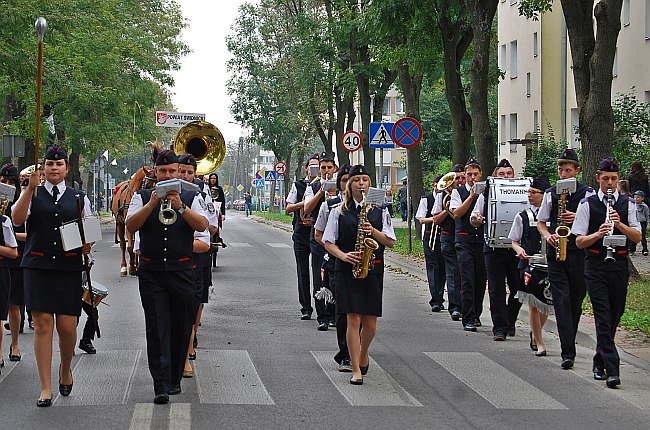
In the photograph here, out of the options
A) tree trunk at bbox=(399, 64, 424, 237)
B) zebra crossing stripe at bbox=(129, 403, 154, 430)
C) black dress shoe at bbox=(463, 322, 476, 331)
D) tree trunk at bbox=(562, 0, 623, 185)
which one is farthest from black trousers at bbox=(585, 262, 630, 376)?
tree trunk at bbox=(399, 64, 424, 237)

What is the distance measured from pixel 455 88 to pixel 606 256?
50.5 ft

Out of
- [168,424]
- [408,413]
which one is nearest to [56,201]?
[168,424]

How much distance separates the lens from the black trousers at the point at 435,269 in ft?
50.6

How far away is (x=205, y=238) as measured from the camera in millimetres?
9398

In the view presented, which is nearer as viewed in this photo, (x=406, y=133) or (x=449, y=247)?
(x=449, y=247)

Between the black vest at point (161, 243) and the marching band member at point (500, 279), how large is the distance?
15.9 ft

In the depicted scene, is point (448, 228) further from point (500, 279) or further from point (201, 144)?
point (201, 144)

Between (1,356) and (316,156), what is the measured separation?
520 centimetres

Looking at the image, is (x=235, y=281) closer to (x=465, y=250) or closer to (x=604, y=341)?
(x=465, y=250)

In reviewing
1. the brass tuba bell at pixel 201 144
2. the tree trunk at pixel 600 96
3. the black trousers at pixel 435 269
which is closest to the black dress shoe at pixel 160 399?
the black trousers at pixel 435 269

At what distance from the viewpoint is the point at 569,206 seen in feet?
34.7

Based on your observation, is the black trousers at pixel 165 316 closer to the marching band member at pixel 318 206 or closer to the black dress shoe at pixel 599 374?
the black dress shoe at pixel 599 374

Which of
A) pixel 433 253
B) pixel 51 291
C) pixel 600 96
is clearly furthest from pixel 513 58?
pixel 51 291

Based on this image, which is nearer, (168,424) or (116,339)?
(168,424)
